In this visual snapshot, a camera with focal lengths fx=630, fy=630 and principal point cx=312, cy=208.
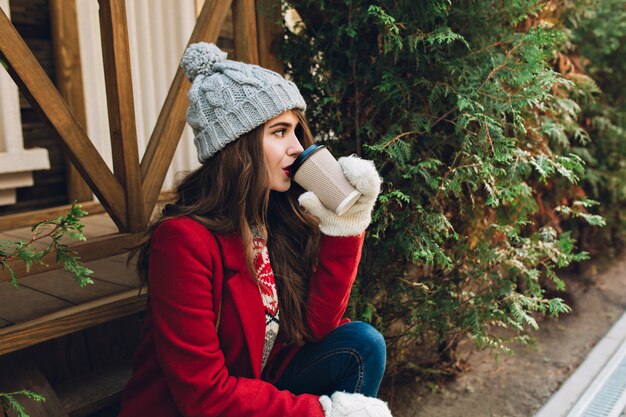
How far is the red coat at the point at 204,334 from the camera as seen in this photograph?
1646 mm

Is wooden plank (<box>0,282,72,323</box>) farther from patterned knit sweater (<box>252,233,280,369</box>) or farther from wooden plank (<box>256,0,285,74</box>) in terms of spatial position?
wooden plank (<box>256,0,285,74</box>)

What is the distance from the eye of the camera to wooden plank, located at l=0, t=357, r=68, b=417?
195cm

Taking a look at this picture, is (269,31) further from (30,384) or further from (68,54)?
(68,54)

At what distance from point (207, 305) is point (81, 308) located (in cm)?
69

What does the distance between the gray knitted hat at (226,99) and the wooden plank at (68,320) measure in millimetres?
685

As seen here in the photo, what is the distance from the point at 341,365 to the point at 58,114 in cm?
121

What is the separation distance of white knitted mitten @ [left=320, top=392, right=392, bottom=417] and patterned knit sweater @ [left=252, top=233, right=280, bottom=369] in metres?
0.27

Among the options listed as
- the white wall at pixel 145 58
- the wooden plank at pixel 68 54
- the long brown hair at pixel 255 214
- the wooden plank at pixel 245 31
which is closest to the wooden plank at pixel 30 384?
the long brown hair at pixel 255 214

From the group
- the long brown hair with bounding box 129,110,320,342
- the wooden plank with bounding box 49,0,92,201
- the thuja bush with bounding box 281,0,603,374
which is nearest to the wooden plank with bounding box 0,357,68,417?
A: the long brown hair with bounding box 129,110,320,342

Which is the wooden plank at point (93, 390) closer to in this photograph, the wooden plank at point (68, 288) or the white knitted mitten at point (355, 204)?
the wooden plank at point (68, 288)

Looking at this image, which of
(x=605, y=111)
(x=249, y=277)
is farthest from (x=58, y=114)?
(x=605, y=111)

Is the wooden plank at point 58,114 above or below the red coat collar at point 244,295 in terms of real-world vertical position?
above

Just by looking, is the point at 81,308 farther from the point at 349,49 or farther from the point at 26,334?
the point at 349,49

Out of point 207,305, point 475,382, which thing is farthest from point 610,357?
point 207,305
